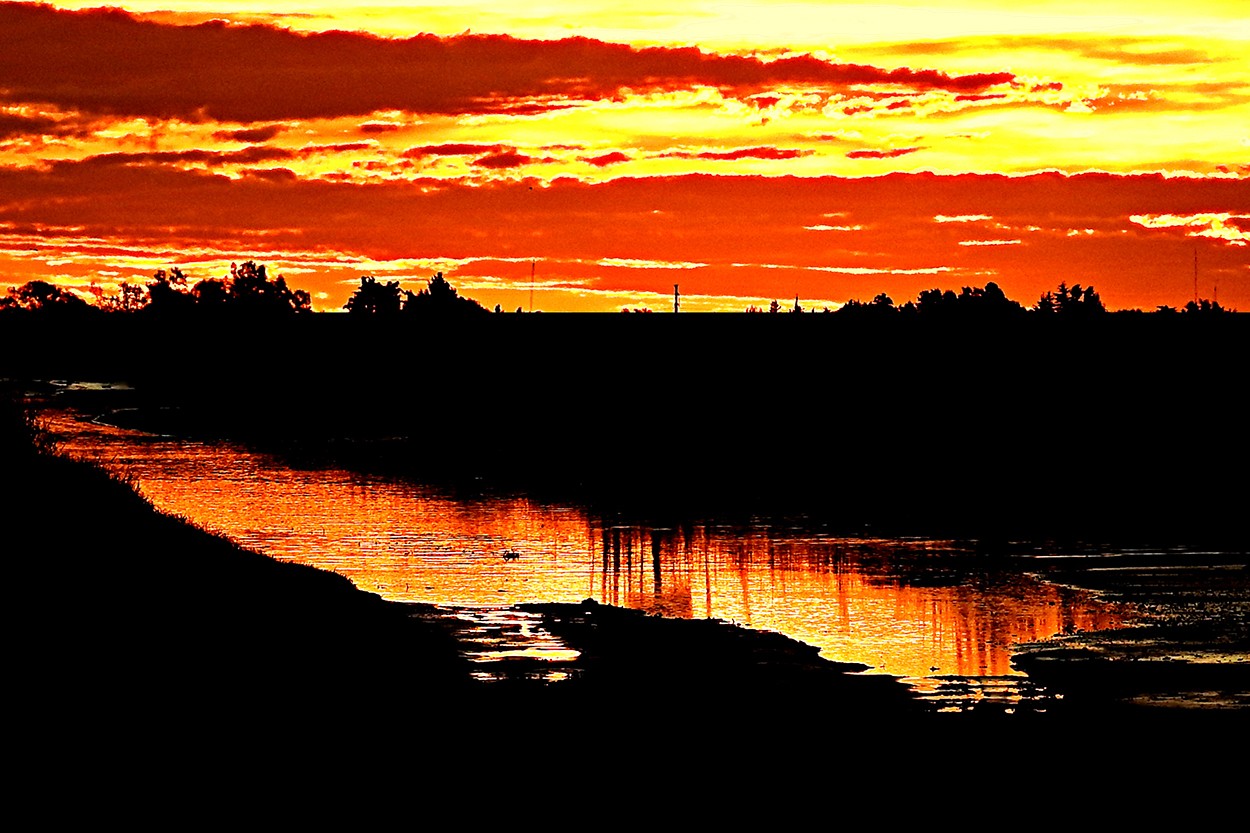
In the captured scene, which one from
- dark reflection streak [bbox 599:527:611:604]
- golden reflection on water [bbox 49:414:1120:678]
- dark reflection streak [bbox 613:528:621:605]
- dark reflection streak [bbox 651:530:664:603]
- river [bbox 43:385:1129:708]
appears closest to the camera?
river [bbox 43:385:1129:708]

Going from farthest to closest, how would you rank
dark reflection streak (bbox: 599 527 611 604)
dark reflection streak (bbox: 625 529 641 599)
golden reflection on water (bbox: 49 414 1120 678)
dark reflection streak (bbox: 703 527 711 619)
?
dark reflection streak (bbox: 625 529 641 599), dark reflection streak (bbox: 599 527 611 604), dark reflection streak (bbox: 703 527 711 619), golden reflection on water (bbox: 49 414 1120 678)

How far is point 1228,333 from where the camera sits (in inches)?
4924

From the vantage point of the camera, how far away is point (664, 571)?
37.8m

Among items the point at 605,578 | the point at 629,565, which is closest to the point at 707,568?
the point at 629,565

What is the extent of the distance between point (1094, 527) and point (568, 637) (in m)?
22.5

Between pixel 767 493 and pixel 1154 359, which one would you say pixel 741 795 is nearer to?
pixel 767 493

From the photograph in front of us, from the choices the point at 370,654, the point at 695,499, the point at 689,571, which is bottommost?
the point at 370,654

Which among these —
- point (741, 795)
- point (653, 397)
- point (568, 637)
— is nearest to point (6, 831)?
point (741, 795)

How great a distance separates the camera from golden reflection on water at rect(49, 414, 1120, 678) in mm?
28750

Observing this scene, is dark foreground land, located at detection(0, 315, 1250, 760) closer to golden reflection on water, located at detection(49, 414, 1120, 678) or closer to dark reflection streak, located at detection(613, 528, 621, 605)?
golden reflection on water, located at detection(49, 414, 1120, 678)

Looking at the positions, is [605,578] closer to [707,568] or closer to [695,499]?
[707,568]

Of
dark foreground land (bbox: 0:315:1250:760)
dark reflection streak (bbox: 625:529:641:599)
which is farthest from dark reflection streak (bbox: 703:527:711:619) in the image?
dark foreground land (bbox: 0:315:1250:760)

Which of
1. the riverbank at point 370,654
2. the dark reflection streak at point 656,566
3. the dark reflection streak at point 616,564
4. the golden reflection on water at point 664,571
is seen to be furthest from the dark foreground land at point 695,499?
the dark reflection streak at point 656,566

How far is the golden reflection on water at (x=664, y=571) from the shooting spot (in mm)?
28750
